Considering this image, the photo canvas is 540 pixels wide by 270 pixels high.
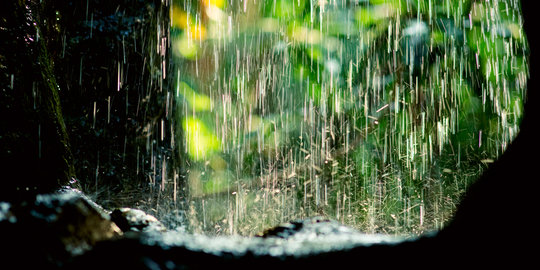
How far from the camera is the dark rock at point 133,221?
215cm

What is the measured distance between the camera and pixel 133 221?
7.18 feet

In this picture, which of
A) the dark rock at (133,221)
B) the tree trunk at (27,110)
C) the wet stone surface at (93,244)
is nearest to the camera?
the wet stone surface at (93,244)

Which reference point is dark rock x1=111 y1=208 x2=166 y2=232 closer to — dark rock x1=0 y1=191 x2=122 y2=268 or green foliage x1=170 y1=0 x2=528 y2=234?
dark rock x1=0 y1=191 x2=122 y2=268

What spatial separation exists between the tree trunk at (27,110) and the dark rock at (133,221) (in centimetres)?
49

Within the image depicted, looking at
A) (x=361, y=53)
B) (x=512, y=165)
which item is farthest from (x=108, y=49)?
(x=512, y=165)

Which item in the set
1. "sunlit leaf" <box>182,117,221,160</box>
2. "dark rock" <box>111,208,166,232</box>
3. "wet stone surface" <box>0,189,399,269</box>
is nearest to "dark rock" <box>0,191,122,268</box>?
"wet stone surface" <box>0,189,399,269</box>

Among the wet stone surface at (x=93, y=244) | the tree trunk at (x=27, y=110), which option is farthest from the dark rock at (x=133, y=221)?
the wet stone surface at (x=93, y=244)

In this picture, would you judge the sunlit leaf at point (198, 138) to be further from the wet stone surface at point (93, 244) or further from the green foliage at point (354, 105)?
the wet stone surface at point (93, 244)

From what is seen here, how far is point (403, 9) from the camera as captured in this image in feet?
14.0

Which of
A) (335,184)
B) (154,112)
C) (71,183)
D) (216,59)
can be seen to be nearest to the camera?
(71,183)

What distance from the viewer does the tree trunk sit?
7.98 feet

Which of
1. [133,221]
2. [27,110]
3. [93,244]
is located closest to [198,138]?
[27,110]

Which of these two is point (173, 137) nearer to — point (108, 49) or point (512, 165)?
point (108, 49)

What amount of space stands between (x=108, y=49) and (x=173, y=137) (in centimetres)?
109
